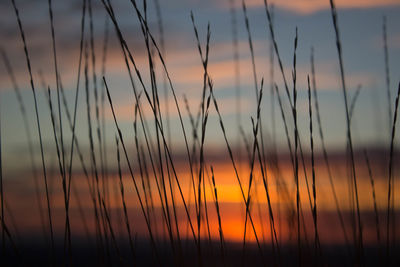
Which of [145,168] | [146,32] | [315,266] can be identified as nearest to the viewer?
[146,32]

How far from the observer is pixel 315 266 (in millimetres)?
1682

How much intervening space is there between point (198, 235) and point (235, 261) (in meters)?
0.36

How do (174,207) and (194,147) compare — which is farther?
(194,147)

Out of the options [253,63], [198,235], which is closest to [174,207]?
[198,235]

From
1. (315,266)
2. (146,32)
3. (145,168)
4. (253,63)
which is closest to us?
(146,32)

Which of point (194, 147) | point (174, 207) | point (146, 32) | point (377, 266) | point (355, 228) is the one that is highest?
point (146, 32)

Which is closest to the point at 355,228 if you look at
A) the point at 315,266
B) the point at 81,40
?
the point at 315,266

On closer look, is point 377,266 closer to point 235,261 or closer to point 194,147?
point 235,261

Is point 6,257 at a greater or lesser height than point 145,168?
lesser

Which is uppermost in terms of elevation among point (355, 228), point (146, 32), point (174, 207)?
point (146, 32)

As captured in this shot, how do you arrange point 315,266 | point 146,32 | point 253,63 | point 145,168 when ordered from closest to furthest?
point 146,32, point 315,266, point 253,63, point 145,168

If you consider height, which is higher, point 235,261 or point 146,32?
point 146,32

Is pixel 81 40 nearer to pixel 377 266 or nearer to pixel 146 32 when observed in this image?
pixel 146 32

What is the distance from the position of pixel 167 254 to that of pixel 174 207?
450 millimetres
